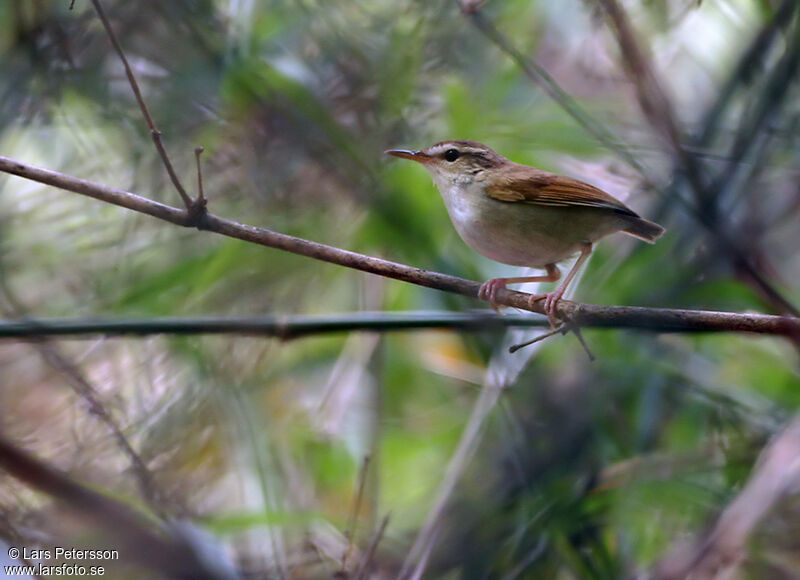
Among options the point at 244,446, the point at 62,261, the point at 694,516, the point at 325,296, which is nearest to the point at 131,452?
the point at 244,446

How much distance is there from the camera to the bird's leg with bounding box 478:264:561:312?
9.43 ft

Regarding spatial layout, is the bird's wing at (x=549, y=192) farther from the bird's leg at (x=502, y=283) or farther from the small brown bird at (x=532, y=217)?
the bird's leg at (x=502, y=283)

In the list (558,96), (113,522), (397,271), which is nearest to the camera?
(113,522)

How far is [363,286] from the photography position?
408 cm

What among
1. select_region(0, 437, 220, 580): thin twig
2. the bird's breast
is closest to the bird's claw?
the bird's breast

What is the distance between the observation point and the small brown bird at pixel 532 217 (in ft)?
11.1

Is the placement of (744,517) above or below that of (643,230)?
below

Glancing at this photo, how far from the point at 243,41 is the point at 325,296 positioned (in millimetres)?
1384

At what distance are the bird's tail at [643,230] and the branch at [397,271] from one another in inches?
40.5

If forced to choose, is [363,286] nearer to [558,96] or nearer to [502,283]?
[502,283]

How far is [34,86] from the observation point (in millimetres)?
3734

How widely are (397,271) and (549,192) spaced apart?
3.91 ft

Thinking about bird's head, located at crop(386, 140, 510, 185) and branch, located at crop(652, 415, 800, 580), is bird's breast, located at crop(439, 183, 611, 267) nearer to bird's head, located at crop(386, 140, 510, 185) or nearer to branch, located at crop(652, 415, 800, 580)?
bird's head, located at crop(386, 140, 510, 185)

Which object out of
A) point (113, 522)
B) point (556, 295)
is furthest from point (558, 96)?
point (113, 522)
